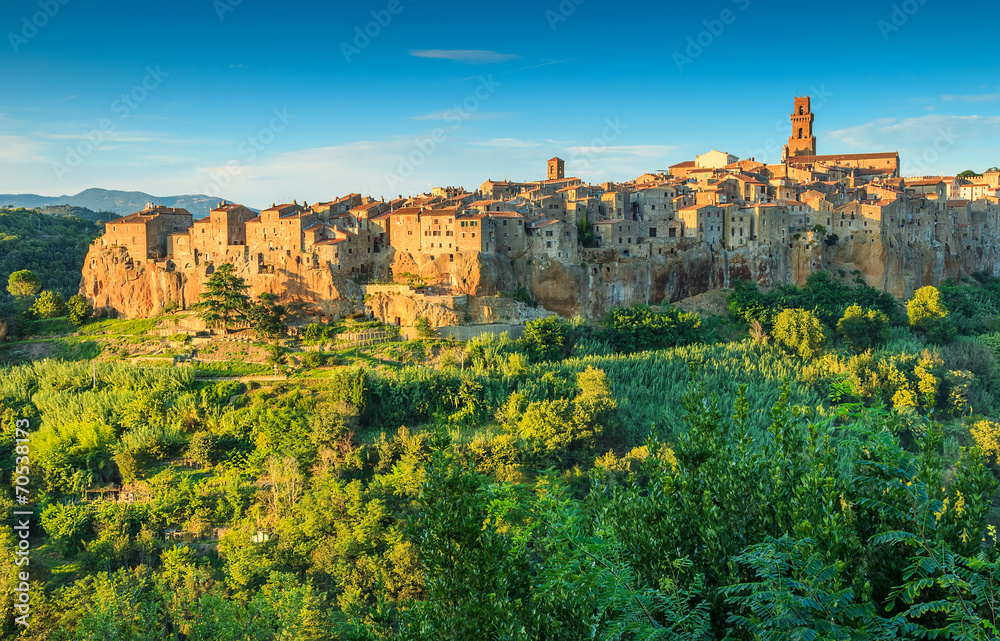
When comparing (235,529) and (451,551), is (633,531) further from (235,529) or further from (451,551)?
(235,529)

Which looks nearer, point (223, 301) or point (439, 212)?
point (223, 301)

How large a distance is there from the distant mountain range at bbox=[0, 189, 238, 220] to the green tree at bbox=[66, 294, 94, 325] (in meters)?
78.0

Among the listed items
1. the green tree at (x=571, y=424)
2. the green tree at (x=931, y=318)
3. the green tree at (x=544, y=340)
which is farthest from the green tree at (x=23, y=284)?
the green tree at (x=931, y=318)

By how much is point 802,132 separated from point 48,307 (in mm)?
65129

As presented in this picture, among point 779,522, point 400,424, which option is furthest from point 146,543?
point 779,522

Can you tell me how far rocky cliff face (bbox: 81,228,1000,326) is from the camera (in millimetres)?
38812

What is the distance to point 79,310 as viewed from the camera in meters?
42.8

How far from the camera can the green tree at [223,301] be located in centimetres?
3878

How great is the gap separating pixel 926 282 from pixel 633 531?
49121 millimetres

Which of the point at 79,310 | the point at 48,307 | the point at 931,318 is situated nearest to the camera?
the point at 79,310

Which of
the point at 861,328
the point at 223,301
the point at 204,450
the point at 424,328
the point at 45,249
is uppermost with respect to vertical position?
the point at 45,249

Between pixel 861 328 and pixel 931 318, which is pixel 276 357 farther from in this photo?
pixel 931 318

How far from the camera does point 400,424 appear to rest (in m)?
32.2

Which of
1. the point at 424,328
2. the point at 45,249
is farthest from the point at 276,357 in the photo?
the point at 45,249
